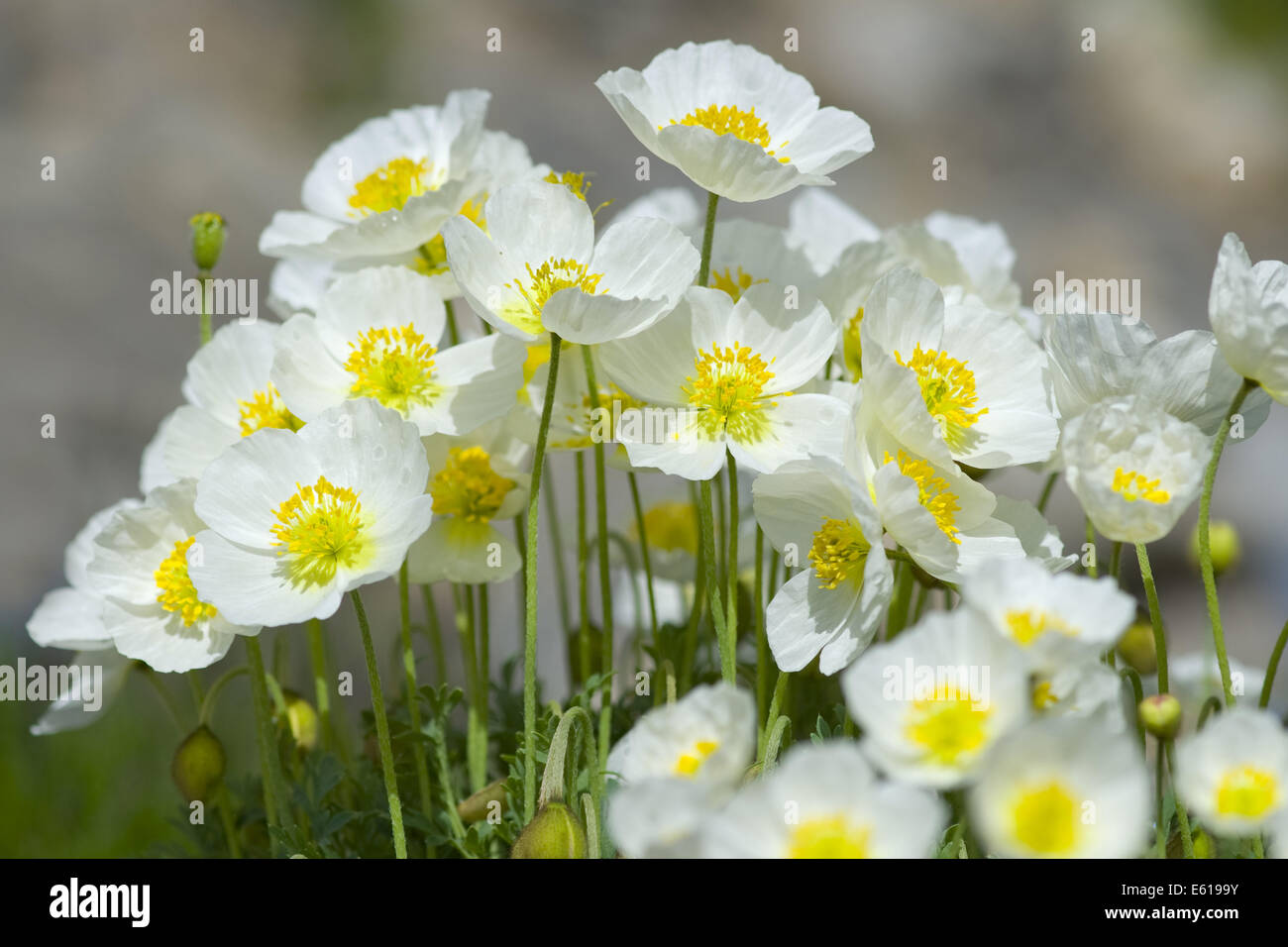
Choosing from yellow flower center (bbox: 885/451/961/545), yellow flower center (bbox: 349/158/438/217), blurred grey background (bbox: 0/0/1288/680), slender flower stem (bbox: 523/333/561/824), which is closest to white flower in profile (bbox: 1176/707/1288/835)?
yellow flower center (bbox: 885/451/961/545)

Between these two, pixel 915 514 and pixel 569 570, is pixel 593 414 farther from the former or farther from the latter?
pixel 569 570

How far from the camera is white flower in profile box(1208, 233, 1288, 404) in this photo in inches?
24.5

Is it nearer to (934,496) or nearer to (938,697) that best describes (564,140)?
(934,496)

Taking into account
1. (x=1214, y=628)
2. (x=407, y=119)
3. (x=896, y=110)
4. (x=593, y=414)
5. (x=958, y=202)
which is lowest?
(x=1214, y=628)

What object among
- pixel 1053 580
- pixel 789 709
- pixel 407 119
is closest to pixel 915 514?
pixel 1053 580

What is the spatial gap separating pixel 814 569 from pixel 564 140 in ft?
6.74

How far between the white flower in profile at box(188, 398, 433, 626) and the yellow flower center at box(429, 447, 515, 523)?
0.15 meters

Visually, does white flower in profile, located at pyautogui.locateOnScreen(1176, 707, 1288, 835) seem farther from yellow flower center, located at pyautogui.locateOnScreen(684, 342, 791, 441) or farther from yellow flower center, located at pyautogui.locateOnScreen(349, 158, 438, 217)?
yellow flower center, located at pyautogui.locateOnScreen(349, 158, 438, 217)

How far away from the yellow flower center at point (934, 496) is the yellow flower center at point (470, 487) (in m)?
0.28

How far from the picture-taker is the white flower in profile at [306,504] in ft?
2.27

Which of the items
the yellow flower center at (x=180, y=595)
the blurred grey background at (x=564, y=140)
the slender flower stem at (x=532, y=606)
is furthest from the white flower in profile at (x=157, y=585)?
the blurred grey background at (x=564, y=140)

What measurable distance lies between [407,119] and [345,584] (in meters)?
0.48
